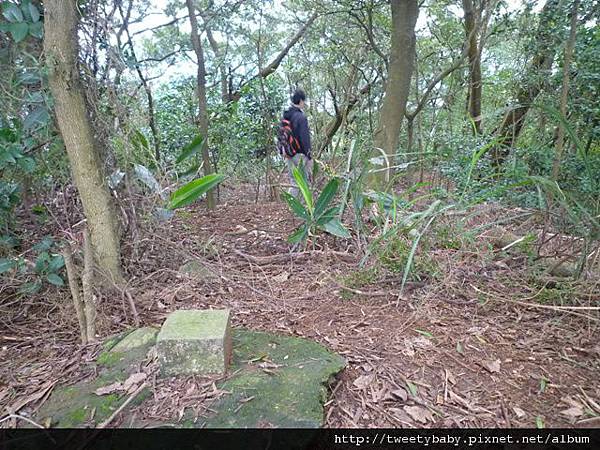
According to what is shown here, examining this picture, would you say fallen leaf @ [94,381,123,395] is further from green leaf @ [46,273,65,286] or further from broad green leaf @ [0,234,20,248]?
broad green leaf @ [0,234,20,248]

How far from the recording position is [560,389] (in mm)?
1413

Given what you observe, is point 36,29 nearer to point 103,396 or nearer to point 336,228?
point 103,396

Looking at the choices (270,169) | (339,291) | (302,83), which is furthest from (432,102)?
(339,291)

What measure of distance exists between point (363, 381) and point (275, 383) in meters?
0.34

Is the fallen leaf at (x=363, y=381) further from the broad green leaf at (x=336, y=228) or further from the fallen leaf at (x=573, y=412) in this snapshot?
the broad green leaf at (x=336, y=228)

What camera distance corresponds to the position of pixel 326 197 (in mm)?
2662

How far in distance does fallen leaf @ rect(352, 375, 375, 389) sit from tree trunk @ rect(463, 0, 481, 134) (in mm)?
4266

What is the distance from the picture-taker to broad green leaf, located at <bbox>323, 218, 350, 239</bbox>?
2609 mm

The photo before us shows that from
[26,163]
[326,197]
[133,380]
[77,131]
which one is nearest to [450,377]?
[133,380]

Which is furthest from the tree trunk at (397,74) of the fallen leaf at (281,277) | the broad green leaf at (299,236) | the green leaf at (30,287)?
the green leaf at (30,287)

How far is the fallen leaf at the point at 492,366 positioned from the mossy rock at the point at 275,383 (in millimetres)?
566

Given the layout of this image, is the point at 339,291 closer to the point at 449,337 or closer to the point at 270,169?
the point at 449,337

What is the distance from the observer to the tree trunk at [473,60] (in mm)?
5398

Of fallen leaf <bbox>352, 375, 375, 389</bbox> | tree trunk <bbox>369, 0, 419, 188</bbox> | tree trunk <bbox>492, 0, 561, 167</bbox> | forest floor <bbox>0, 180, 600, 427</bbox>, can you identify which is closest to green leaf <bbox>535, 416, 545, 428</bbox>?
forest floor <bbox>0, 180, 600, 427</bbox>
